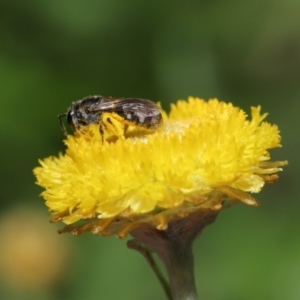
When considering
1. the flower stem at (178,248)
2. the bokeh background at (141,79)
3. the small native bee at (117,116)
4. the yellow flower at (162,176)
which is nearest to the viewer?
the yellow flower at (162,176)

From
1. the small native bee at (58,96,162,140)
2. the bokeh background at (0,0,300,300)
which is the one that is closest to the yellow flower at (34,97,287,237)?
the small native bee at (58,96,162,140)

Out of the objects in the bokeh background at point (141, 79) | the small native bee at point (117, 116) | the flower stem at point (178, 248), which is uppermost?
the bokeh background at point (141, 79)

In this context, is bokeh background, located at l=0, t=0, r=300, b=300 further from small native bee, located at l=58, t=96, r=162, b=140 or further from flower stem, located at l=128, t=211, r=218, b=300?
flower stem, located at l=128, t=211, r=218, b=300

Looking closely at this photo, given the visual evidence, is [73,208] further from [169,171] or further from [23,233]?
[23,233]

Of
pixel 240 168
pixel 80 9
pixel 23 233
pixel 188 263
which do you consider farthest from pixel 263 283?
pixel 80 9

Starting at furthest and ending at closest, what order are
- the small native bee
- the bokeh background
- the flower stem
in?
the bokeh background, the small native bee, the flower stem

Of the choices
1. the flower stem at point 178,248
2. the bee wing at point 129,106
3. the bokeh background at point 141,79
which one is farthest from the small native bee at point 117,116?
the bokeh background at point 141,79

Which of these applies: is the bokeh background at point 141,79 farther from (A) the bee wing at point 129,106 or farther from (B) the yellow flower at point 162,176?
(B) the yellow flower at point 162,176
